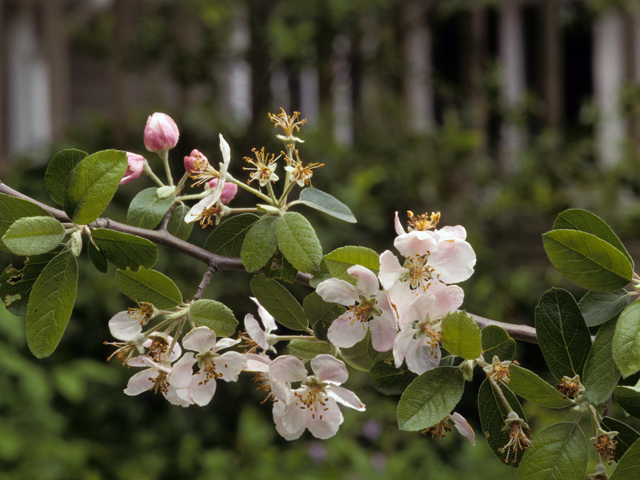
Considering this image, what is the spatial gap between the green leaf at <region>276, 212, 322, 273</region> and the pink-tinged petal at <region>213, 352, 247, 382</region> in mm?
90

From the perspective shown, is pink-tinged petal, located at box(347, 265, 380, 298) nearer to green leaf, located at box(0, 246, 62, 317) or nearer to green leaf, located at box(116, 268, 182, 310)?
green leaf, located at box(116, 268, 182, 310)

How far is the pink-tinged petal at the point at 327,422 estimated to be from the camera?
1.72 ft

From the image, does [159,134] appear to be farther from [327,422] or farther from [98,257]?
[327,422]

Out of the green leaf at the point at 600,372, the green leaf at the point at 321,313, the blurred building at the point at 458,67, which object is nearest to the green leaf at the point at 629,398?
the green leaf at the point at 600,372

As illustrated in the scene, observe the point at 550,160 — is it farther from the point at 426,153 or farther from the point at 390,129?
the point at 390,129

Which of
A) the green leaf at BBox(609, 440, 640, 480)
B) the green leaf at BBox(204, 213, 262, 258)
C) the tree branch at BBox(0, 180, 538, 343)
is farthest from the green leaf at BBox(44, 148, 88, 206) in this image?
the green leaf at BBox(609, 440, 640, 480)

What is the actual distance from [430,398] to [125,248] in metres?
0.26

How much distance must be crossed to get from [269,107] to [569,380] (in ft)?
10.2

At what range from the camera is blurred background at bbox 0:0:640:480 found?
2699mm

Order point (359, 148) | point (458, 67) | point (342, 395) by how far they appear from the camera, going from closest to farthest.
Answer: point (342, 395)
point (359, 148)
point (458, 67)

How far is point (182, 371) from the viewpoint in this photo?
50 cm

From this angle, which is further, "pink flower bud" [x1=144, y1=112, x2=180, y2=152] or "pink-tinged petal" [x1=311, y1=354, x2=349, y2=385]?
"pink flower bud" [x1=144, y1=112, x2=180, y2=152]

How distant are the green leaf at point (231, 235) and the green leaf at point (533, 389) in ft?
0.80

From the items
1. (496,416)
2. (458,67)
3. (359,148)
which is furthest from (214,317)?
(458,67)
